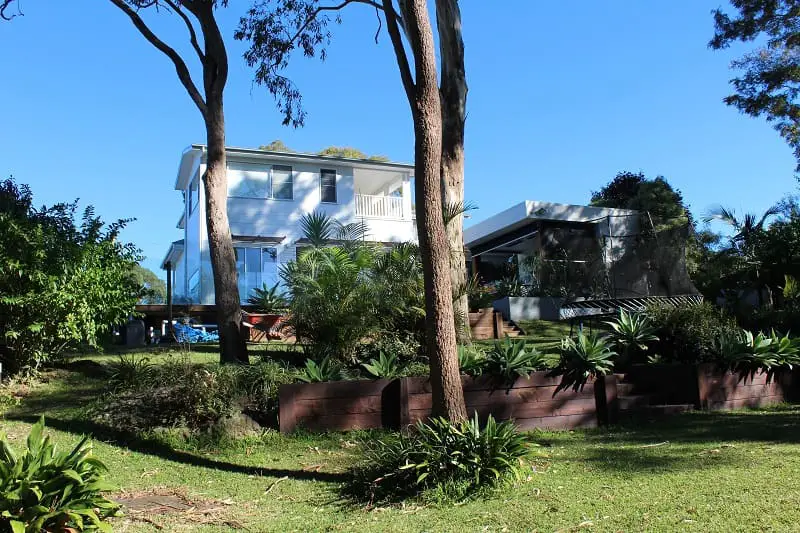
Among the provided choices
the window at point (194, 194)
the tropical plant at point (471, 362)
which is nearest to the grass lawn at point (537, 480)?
the tropical plant at point (471, 362)

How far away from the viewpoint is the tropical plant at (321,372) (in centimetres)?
776

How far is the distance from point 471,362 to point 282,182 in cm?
1914

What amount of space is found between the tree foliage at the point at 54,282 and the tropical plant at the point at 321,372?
10.3 feet

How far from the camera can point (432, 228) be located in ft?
20.0

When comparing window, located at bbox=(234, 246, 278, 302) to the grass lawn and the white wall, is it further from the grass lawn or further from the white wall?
the grass lawn

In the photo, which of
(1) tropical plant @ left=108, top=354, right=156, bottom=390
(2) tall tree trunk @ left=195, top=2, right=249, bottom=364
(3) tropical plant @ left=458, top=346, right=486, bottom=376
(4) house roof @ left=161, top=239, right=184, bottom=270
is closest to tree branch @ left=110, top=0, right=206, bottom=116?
(2) tall tree trunk @ left=195, top=2, right=249, bottom=364

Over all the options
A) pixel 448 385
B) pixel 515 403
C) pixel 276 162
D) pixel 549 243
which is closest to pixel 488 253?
pixel 549 243

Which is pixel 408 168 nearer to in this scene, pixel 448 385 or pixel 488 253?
pixel 488 253

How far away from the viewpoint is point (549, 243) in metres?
23.6

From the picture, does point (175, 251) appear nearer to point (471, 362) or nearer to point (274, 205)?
point (274, 205)

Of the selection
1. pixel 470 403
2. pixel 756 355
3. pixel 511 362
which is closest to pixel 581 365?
pixel 511 362

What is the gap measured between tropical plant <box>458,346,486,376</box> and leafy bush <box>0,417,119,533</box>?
417 centimetres

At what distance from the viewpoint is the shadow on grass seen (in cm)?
615

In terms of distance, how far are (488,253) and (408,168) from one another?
15.3 feet
